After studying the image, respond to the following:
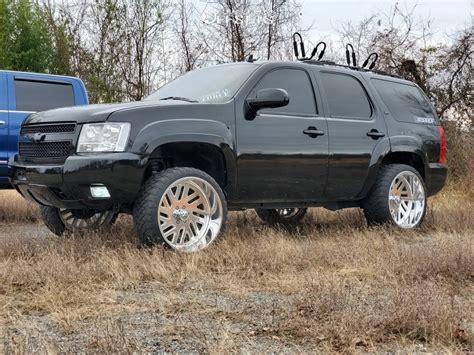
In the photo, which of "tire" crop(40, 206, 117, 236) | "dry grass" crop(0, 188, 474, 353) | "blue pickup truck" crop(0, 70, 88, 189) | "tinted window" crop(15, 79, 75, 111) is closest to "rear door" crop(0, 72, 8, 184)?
"blue pickup truck" crop(0, 70, 88, 189)

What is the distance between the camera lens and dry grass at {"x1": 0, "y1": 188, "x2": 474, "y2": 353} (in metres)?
2.90

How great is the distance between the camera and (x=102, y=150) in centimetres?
500

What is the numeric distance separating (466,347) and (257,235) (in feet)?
10.7

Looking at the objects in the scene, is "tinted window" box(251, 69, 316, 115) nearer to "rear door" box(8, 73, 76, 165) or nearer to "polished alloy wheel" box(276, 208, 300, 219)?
"polished alloy wheel" box(276, 208, 300, 219)

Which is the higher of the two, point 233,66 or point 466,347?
point 233,66

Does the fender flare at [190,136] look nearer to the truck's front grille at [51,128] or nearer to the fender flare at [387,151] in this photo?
the truck's front grille at [51,128]

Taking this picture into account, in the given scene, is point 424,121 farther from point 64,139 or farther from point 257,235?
point 64,139

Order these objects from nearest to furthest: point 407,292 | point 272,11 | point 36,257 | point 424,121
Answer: point 407,292 → point 36,257 → point 424,121 → point 272,11

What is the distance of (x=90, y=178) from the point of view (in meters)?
4.92

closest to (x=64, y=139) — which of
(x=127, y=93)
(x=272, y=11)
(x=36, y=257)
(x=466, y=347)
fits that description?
(x=36, y=257)

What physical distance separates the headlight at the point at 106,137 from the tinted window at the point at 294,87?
63.3 inches

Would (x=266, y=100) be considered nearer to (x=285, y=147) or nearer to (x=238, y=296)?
(x=285, y=147)

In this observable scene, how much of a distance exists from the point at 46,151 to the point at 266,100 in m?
1.91

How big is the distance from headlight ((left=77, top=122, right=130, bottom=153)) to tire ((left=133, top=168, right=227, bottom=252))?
410 millimetres
